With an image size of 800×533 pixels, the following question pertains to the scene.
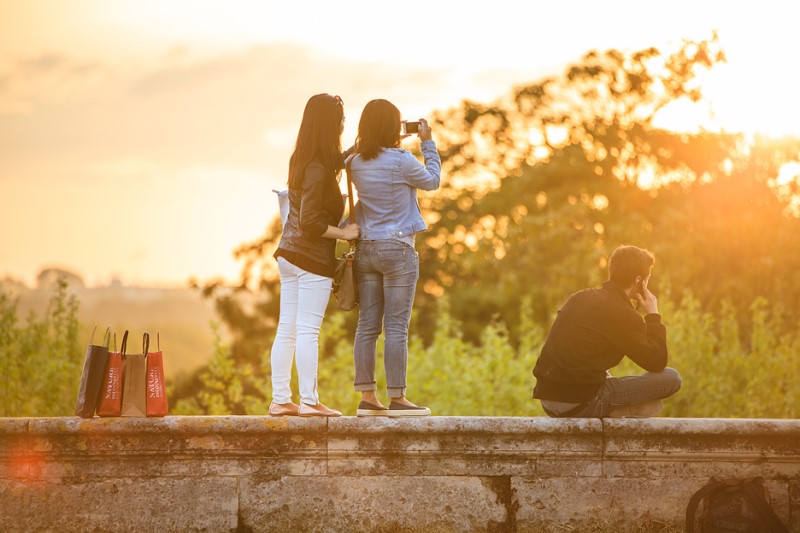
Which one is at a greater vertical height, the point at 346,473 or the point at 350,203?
the point at 350,203

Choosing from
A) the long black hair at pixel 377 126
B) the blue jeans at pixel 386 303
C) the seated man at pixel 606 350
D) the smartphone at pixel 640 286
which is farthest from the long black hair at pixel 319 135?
the smartphone at pixel 640 286

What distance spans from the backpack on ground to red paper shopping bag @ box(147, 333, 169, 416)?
2.99m

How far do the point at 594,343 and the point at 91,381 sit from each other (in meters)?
2.85

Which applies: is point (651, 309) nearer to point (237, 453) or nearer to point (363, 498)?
point (363, 498)

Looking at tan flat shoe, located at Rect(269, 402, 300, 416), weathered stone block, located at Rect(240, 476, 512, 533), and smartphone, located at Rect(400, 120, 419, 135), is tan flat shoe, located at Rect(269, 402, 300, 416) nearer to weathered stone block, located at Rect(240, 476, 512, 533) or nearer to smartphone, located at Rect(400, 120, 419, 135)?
weathered stone block, located at Rect(240, 476, 512, 533)

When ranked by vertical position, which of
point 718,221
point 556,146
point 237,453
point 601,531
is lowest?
point 601,531

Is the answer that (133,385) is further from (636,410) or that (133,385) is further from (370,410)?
(636,410)

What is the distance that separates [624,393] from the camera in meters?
6.54

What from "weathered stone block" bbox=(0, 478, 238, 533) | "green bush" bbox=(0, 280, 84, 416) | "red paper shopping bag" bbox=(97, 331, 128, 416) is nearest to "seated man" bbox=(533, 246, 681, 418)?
"weathered stone block" bbox=(0, 478, 238, 533)

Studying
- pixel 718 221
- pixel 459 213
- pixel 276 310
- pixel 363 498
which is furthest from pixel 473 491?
pixel 459 213

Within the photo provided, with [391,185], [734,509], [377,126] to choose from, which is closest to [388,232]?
[391,185]

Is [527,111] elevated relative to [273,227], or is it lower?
elevated

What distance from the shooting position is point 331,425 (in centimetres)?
617

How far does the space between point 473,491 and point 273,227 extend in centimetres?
1995
